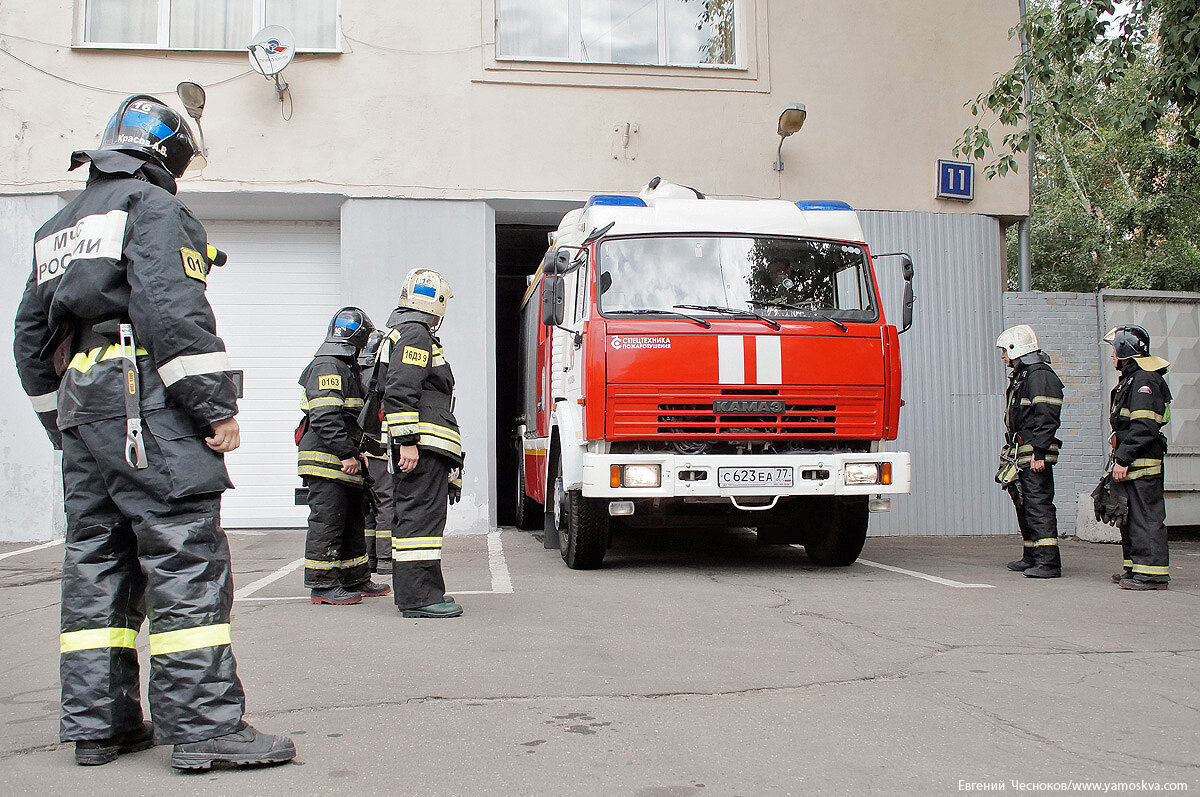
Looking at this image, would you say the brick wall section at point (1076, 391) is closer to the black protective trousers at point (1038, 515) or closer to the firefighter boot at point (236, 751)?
the black protective trousers at point (1038, 515)

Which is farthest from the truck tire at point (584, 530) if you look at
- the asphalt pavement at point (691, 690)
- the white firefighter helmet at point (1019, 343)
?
the white firefighter helmet at point (1019, 343)

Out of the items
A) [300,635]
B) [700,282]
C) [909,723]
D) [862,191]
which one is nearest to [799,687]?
[909,723]

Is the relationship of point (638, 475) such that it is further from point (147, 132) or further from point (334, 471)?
point (147, 132)

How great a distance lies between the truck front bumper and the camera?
7.16 meters

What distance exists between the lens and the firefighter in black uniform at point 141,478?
3.16 m

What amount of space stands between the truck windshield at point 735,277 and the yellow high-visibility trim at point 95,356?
4.51m

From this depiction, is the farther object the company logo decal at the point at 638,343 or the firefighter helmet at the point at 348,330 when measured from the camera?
the company logo decal at the point at 638,343

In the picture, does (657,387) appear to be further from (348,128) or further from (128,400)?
(348,128)

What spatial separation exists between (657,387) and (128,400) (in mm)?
4461

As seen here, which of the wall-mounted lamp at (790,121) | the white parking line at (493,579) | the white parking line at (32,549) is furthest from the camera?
the wall-mounted lamp at (790,121)

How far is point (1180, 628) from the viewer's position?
5773 mm

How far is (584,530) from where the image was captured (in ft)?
25.8

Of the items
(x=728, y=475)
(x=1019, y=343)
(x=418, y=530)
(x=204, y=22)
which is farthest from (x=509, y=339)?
(x=418, y=530)

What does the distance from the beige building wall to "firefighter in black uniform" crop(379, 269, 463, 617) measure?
19.3 feet
